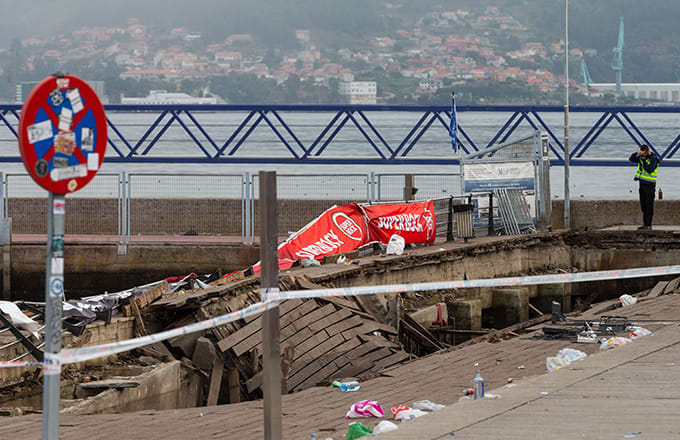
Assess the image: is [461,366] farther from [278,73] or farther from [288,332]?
[278,73]

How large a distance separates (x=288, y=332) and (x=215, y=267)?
7974 mm

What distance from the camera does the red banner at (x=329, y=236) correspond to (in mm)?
18156

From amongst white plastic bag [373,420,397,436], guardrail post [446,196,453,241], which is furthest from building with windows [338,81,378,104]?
white plastic bag [373,420,397,436]

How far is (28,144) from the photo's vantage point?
16.9 feet

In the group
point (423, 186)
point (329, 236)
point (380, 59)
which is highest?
point (380, 59)

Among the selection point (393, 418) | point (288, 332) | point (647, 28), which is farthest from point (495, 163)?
point (647, 28)

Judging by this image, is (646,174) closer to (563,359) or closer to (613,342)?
(613,342)

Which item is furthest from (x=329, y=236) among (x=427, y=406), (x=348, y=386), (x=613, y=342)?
(x=427, y=406)

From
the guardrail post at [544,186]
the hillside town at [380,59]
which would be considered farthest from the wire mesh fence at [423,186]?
the hillside town at [380,59]

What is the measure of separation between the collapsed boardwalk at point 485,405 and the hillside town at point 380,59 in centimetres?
8600

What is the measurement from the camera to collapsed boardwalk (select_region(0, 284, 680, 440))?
22.6 feet

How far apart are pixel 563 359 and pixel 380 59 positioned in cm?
15714

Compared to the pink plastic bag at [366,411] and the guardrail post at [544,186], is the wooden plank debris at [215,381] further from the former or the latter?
the guardrail post at [544,186]

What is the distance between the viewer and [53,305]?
548cm
